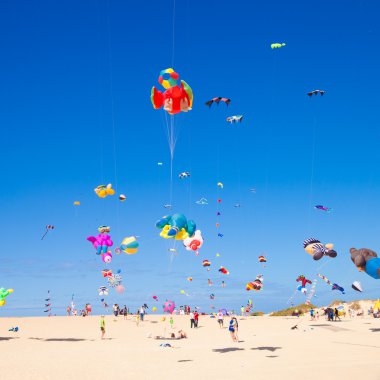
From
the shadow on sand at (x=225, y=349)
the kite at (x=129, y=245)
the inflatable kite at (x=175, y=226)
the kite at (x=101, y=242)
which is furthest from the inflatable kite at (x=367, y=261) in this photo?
the kite at (x=101, y=242)

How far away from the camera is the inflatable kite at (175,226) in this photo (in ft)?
81.0

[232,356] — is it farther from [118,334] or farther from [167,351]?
[118,334]

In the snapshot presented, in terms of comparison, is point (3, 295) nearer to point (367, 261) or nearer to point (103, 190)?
point (103, 190)

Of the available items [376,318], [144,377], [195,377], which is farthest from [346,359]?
[376,318]

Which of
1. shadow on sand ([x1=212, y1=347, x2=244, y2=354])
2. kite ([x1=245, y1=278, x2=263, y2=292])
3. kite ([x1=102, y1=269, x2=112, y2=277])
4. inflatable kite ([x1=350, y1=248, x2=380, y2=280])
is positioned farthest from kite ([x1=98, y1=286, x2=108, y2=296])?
inflatable kite ([x1=350, y1=248, x2=380, y2=280])

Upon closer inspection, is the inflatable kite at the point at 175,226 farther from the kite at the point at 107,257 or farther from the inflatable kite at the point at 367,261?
the inflatable kite at the point at 367,261

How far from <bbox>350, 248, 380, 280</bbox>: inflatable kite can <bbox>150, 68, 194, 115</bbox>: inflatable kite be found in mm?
10344

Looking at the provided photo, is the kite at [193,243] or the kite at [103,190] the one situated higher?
the kite at [103,190]

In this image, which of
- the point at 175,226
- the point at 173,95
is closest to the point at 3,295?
the point at 175,226

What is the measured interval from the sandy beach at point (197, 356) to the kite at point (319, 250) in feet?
13.8

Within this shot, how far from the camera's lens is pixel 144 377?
1551 centimetres

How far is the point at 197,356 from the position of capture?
19953 millimetres

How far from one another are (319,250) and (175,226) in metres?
7.42

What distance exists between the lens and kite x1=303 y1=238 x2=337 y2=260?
21531mm
